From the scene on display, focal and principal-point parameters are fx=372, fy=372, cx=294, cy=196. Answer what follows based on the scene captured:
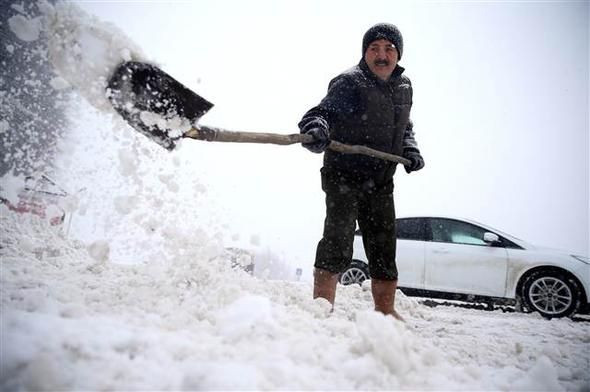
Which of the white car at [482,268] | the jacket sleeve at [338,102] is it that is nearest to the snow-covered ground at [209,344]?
the jacket sleeve at [338,102]

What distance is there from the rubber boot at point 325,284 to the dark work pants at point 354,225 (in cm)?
3

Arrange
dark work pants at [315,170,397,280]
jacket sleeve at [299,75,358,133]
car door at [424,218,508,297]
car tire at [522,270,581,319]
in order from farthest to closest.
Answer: car door at [424,218,508,297], car tire at [522,270,581,319], jacket sleeve at [299,75,358,133], dark work pants at [315,170,397,280]

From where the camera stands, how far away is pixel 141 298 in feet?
5.53

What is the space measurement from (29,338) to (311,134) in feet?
5.74

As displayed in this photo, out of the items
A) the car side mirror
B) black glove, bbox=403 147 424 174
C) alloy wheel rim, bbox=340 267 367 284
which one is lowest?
alloy wheel rim, bbox=340 267 367 284

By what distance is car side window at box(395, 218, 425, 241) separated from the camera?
671 cm

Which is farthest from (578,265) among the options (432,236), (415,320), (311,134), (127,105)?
(127,105)

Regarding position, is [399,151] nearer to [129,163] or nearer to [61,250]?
[129,163]

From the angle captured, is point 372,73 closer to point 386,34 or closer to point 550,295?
point 386,34

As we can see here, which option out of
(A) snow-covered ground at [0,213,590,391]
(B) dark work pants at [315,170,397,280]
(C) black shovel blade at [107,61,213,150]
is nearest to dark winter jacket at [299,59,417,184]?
(B) dark work pants at [315,170,397,280]

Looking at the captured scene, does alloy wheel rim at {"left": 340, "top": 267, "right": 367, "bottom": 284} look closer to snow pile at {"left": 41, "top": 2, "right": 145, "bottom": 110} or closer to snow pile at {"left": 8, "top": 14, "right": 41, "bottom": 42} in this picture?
snow pile at {"left": 41, "top": 2, "right": 145, "bottom": 110}

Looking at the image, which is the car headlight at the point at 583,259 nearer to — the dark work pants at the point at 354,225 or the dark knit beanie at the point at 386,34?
the dark work pants at the point at 354,225

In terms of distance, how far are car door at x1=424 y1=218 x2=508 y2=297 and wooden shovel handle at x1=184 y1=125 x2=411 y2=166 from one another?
4.24 m

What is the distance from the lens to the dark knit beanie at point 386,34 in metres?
2.88
